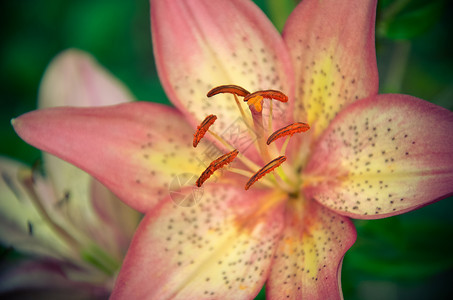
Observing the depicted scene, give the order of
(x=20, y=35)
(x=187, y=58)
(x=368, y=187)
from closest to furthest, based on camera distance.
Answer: (x=368, y=187) → (x=187, y=58) → (x=20, y=35)

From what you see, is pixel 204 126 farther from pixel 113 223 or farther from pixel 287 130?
pixel 113 223

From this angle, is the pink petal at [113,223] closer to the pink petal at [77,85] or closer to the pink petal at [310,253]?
the pink petal at [77,85]

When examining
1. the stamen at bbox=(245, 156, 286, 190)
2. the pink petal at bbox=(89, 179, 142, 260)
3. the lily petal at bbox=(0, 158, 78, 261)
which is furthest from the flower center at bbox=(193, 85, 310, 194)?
the lily petal at bbox=(0, 158, 78, 261)

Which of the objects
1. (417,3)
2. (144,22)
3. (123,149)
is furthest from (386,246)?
(144,22)

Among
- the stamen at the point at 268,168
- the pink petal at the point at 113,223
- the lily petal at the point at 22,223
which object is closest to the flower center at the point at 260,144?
the stamen at the point at 268,168

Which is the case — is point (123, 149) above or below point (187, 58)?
below

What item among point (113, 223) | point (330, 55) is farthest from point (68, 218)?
point (330, 55)

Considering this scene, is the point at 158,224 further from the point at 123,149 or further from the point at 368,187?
the point at 368,187

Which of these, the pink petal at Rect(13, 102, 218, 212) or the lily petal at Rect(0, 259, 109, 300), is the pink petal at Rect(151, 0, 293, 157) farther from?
the lily petal at Rect(0, 259, 109, 300)
